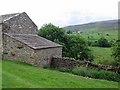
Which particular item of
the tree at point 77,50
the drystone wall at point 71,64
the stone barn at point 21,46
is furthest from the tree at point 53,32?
the drystone wall at point 71,64

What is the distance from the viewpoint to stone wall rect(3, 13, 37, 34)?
3553cm

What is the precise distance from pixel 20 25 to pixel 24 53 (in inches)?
283

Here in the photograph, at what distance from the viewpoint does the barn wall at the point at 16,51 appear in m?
32.1

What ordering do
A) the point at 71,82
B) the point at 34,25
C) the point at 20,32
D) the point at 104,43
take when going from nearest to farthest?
1. the point at 71,82
2. the point at 20,32
3. the point at 34,25
4. the point at 104,43

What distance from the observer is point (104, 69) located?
2950 cm

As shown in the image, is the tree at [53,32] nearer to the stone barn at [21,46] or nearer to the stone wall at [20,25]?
the stone wall at [20,25]

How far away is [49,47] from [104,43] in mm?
78224

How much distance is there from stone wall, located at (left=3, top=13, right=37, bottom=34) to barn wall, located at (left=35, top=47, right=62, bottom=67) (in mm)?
6017

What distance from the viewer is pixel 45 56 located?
1362 inches

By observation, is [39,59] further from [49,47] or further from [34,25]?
[34,25]

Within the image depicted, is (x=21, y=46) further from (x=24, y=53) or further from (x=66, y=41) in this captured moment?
(x=66, y=41)

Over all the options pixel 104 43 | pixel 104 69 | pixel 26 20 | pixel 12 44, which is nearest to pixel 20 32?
pixel 26 20

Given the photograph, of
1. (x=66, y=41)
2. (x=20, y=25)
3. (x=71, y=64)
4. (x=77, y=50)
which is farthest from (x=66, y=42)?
(x=71, y=64)

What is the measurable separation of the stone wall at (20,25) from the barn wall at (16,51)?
205 centimetres
